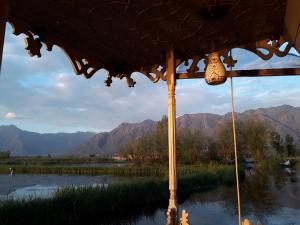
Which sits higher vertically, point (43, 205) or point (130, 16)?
point (130, 16)

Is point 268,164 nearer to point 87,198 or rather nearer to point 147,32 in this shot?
point 87,198

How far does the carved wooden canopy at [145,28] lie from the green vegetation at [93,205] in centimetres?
515

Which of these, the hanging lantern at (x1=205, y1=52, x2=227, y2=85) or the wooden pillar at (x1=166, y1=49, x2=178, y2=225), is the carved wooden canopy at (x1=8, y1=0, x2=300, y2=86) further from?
the hanging lantern at (x1=205, y1=52, x2=227, y2=85)

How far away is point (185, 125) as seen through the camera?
515 feet

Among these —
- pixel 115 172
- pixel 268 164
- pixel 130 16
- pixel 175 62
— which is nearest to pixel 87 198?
pixel 175 62

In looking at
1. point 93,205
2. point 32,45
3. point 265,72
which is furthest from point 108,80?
point 93,205

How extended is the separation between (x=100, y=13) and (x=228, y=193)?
1361 cm

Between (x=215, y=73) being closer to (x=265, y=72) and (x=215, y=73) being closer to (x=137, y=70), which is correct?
(x=265, y=72)

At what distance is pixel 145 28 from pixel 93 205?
7.60 meters

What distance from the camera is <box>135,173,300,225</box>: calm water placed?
925 centimetres

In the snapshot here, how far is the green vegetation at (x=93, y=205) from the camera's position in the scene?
704 cm

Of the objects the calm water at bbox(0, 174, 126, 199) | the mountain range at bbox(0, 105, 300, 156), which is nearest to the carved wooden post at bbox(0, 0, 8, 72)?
the calm water at bbox(0, 174, 126, 199)

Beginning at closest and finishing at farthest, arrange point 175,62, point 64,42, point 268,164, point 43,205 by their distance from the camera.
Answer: point 64,42 → point 175,62 → point 43,205 → point 268,164

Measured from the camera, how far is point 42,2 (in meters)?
2.11
